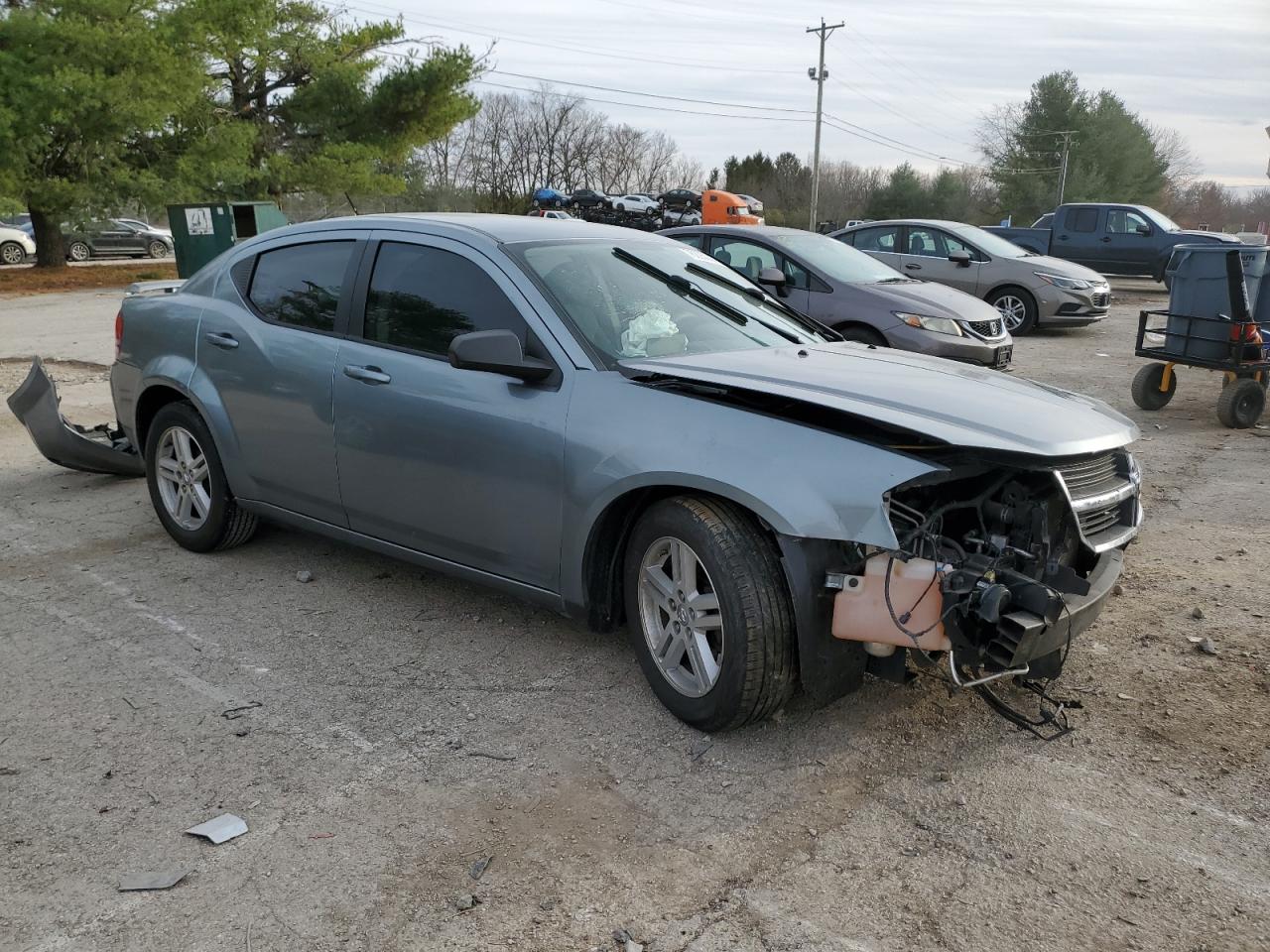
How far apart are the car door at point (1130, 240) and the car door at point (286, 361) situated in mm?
20685

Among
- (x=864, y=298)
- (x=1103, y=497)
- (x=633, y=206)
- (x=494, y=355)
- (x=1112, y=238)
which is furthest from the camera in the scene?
(x=633, y=206)

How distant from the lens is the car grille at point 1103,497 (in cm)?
350

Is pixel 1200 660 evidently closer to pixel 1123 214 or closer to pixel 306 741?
pixel 306 741

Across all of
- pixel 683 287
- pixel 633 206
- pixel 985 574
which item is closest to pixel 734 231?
pixel 683 287

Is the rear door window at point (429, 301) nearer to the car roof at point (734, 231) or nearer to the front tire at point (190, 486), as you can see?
the front tire at point (190, 486)

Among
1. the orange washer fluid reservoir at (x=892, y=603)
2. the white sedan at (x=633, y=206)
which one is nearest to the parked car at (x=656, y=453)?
the orange washer fluid reservoir at (x=892, y=603)

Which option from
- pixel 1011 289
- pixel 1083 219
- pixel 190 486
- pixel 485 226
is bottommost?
pixel 190 486

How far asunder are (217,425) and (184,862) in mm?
2688

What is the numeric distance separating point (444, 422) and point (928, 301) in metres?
7.11

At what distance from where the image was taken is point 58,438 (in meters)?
6.52

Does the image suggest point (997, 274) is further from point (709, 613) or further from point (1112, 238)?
point (709, 613)

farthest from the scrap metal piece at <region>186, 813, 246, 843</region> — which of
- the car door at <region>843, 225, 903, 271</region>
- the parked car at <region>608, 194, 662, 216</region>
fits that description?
the parked car at <region>608, 194, 662, 216</region>

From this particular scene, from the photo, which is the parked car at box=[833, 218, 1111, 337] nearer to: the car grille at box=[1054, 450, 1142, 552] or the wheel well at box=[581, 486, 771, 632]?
the car grille at box=[1054, 450, 1142, 552]

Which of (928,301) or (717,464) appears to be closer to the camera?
(717,464)
